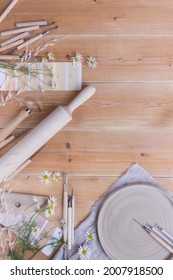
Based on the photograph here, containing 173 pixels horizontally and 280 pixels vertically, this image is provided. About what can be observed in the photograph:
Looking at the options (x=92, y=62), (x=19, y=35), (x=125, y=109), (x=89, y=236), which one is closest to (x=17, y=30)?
(x=19, y=35)

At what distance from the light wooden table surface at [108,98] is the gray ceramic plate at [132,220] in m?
0.05

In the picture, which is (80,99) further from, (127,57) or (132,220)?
(132,220)

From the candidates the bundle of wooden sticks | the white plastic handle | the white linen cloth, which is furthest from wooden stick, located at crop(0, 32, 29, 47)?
the white linen cloth

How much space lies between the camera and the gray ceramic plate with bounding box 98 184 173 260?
1123mm

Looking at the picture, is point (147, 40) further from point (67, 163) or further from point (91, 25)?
point (67, 163)

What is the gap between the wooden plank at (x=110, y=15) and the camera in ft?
3.76

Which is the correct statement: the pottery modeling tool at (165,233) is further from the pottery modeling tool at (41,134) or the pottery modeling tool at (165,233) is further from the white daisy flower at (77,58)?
the white daisy flower at (77,58)

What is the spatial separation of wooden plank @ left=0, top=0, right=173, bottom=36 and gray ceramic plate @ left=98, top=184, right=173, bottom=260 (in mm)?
429

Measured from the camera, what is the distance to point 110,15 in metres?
1.15

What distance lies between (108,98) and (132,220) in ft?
1.11

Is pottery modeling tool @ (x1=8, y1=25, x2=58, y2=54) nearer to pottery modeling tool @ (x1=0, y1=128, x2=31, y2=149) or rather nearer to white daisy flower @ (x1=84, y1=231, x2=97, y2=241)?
pottery modeling tool @ (x1=0, y1=128, x2=31, y2=149)

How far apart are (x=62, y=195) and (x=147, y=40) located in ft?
1.59

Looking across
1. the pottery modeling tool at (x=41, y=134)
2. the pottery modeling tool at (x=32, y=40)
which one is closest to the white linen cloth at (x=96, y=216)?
the pottery modeling tool at (x=41, y=134)
